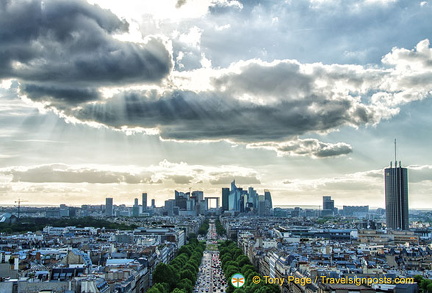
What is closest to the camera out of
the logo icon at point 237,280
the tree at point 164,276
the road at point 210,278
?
the logo icon at point 237,280

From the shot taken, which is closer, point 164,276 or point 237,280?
point 237,280

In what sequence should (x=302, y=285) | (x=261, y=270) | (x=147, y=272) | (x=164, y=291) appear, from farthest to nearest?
(x=261, y=270)
(x=147, y=272)
(x=164, y=291)
(x=302, y=285)

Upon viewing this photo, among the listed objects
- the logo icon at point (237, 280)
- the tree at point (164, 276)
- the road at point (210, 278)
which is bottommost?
the road at point (210, 278)

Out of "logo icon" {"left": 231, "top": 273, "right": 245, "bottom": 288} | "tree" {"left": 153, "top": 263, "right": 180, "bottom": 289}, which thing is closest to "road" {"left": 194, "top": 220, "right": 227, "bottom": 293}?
"tree" {"left": 153, "top": 263, "right": 180, "bottom": 289}

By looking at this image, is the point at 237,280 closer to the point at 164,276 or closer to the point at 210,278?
the point at 164,276

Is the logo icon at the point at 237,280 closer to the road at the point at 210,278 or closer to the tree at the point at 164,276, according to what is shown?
the tree at the point at 164,276

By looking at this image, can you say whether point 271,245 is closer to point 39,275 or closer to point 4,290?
point 39,275

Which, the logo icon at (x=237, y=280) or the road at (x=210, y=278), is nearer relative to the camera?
the logo icon at (x=237, y=280)

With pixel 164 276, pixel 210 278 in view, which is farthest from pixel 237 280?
pixel 210 278

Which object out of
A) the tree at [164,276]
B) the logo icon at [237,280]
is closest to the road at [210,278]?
the tree at [164,276]

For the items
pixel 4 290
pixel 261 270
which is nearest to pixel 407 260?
pixel 261 270

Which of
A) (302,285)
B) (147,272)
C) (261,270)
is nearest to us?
(302,285)
